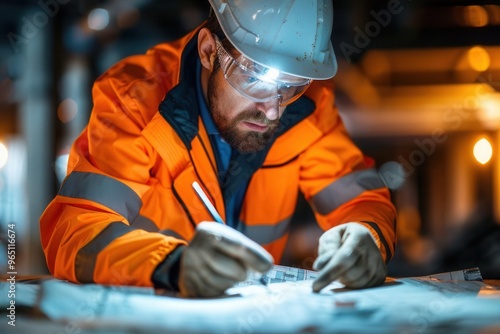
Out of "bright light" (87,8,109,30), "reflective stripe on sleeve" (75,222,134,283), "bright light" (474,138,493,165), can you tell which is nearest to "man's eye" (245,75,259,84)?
"reflective stripe on sleeve" (75,222,134,283)

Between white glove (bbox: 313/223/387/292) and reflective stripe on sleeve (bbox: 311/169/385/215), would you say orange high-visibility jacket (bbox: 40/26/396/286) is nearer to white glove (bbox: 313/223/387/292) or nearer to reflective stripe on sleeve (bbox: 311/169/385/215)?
reflective stripe on sleeve (bbox: 311/169/385/215)

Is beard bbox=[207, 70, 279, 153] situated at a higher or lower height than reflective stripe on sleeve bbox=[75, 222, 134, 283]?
higher

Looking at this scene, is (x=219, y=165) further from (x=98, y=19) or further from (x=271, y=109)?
(x=98, y=19)

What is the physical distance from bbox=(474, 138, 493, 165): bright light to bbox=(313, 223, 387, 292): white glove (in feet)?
17.8

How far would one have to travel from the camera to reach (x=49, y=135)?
6.57 metres

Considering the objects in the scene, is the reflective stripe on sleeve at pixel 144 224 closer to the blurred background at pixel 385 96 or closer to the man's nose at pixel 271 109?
the man's nose at pixel 271 109

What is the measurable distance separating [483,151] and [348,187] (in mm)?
5625

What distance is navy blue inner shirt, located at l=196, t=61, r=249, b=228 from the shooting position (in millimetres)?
2355

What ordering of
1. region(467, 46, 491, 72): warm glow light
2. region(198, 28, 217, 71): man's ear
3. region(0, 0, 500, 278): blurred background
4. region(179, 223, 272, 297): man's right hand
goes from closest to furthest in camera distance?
region(179, 223, 272, 297): man's right hand, region(198, 28, 217, 71): man's ear, region(467, 46, 491, 72): warm glow light, region(0, 0, 500, 278): blurred background

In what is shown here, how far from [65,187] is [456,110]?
220 inches

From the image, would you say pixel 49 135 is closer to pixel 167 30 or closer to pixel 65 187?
pixel 167 30

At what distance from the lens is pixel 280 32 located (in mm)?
2088

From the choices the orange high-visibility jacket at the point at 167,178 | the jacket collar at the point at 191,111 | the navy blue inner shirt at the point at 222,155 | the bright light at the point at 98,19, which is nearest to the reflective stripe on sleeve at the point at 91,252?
the orange high-visibility jacket at the point at 167,178

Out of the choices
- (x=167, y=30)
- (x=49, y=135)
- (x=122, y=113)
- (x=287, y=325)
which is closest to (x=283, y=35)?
(x=122, y=113)
